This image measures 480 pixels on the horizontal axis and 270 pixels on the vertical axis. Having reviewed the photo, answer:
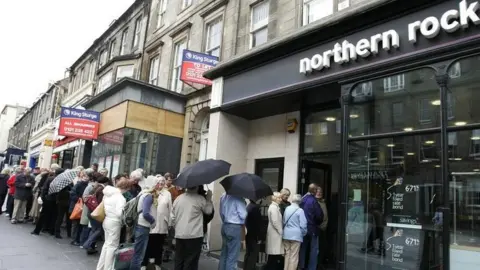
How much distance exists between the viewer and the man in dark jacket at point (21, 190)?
1178 cm

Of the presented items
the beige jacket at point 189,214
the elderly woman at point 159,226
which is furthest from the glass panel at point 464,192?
the elderly woman at point 159,226

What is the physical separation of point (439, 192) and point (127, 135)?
1032cm

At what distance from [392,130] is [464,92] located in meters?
1.27

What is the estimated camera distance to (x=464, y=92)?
5.61 metres

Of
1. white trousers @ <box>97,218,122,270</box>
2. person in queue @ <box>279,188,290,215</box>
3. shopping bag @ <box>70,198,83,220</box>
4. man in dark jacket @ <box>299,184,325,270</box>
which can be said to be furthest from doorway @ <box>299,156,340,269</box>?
shopping bag @ <box>70,198,83,220</box>

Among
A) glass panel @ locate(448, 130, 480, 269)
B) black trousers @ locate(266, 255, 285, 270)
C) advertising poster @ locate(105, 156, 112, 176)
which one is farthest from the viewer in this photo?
advertising poster @ locate(105, 156, 112, 176)

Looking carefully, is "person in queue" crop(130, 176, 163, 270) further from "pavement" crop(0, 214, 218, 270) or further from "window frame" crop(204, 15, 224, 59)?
"window frame" crop(204, 15, 224, 59)

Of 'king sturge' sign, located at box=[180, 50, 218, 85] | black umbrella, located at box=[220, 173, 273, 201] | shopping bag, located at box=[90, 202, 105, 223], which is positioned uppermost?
'king sturge' sign, located at box=[180, 50, 218, 85]

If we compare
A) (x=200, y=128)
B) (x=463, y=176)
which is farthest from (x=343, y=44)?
(x=200, y=128)

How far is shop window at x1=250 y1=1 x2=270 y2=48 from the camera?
468 inches

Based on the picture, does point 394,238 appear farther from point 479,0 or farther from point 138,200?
point 138,200

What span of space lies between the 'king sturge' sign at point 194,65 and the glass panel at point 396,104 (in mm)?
6467

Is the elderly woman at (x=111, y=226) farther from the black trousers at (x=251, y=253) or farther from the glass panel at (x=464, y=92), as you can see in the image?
the glass panel at (x=464, y=92)

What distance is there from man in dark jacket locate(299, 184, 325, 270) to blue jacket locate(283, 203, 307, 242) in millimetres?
456
